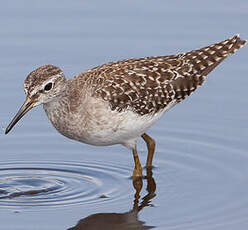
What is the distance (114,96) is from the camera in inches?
601

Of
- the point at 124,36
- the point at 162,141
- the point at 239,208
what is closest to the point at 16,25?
the point at 124,36

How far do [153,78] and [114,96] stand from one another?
3.37 feet

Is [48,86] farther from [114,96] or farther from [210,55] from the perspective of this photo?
[210,55]

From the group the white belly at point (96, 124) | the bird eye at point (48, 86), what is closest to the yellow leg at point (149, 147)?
the white belly at point (96, 124)

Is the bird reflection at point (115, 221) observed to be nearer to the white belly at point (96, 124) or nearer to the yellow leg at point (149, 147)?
the white belly at point (96, 124)

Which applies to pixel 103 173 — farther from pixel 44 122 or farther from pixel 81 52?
pixel 81 52

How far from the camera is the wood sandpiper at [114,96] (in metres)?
14.8

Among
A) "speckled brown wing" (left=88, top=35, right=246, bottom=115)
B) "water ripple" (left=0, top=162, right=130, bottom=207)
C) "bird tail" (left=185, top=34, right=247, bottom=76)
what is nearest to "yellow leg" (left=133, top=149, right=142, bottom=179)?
"water ripple" (left=0, top=162, right=130, bottom=207)

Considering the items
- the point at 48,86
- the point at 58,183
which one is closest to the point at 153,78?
the point at 48,86

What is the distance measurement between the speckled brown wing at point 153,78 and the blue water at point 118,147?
4.10 feet

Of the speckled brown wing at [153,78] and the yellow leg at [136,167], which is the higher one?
the speckled brown wing at [153,78]

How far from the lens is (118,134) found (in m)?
15.1

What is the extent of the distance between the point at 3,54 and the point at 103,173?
199 inches

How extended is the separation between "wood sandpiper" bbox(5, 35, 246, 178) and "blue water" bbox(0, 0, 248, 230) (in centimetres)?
80
